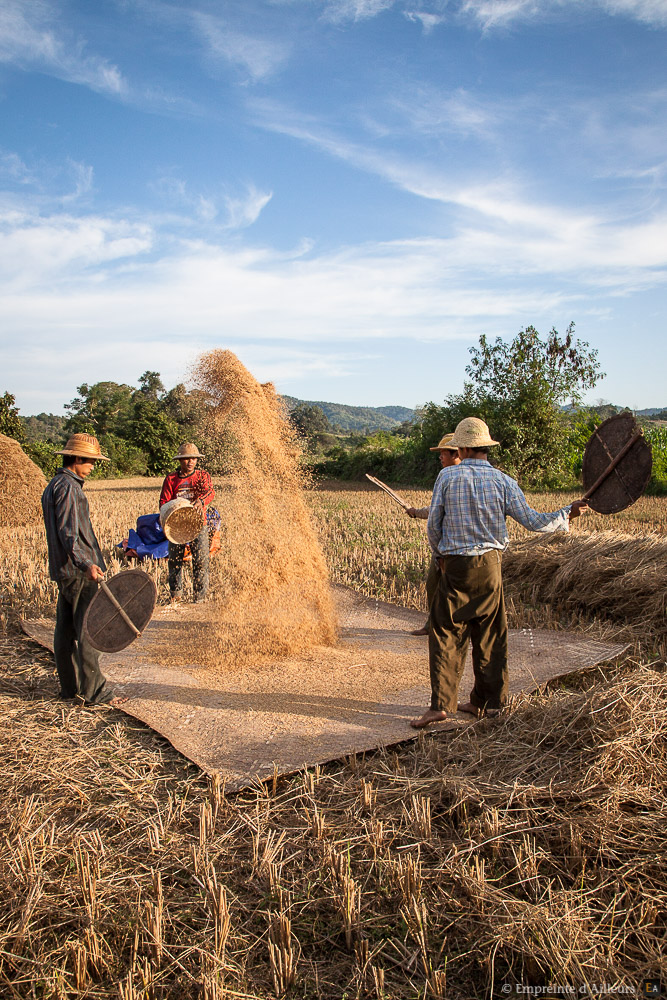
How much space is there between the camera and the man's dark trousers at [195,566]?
6.23 m

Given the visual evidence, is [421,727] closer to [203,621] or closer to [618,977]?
[618,977]

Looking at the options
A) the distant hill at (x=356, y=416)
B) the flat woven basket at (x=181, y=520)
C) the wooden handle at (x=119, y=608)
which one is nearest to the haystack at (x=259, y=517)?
the flat woven basket at (x=181, y=520)

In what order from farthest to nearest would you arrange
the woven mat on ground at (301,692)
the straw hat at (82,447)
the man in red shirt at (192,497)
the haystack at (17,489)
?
the haystack at (17,489), the man in red shirt at (192,497), the straw hat at (82,447), the woven mat on ground at (301,692)

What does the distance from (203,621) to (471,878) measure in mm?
3776

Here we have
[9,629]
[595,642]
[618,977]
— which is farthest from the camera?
[9,629]

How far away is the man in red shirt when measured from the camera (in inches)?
245

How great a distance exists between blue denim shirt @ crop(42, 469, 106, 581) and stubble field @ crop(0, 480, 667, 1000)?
0.87 metres

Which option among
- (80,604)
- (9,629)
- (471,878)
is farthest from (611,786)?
(9,629)

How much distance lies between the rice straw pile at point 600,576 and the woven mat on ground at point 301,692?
2.40 feet

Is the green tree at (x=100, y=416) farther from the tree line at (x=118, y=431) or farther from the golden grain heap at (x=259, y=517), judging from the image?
the golden grain heap at (x=259, y=517)

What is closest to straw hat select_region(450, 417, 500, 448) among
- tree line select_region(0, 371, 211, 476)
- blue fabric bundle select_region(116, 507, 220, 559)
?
blue fabric bundle select_region(116, 507, 220, 559)

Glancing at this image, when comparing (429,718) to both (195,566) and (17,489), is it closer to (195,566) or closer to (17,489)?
(195,566)

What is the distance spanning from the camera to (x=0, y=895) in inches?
90.9

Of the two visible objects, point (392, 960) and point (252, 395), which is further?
point (252, 395)
